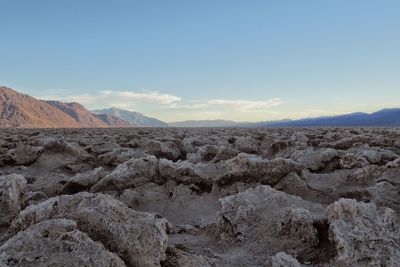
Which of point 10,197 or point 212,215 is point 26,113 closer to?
point 10,197

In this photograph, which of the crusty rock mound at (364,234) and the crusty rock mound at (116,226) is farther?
the crusty rock mound at (364,234)

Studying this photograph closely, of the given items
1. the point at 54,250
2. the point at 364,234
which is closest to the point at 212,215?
the point at 364,234

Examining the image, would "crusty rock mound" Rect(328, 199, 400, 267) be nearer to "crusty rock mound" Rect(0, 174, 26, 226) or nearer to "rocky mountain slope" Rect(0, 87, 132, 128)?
"crusty rock mound" Rect(0, 174, 26, 226)

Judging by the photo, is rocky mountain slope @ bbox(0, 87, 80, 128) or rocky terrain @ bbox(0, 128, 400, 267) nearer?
rocky terrain @ bbox(0, 128, 400, 267)

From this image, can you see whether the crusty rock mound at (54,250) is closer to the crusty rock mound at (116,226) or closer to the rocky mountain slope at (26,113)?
the crusty rock mound at (116,226)

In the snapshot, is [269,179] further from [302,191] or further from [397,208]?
[397,208]

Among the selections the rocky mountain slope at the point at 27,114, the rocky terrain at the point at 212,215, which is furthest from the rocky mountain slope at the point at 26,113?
the rocky terrain at the point at 212,215

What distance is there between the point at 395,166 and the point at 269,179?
1.06 metres

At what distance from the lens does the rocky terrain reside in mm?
1790

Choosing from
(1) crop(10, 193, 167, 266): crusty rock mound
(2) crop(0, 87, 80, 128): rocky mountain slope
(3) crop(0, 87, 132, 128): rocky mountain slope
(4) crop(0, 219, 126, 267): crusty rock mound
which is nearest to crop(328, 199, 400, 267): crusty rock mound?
(1) crop(10, 193, 167, 266): crusty rock mound

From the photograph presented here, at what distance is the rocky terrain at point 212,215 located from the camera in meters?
1.79

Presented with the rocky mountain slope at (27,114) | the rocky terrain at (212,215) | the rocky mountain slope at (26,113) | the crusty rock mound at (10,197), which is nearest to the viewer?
the rocky terrain at (212,215)

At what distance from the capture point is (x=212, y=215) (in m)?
3.20

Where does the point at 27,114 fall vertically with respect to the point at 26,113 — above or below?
below
